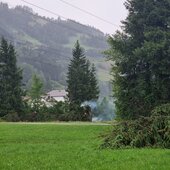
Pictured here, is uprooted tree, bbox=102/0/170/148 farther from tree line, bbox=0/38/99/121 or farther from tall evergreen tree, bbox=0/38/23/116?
tall evergreen tree, bbox=0/38/23/116

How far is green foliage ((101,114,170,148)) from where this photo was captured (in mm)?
15055

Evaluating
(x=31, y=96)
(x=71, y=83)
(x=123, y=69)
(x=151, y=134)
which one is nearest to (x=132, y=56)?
(x=123, y=69)

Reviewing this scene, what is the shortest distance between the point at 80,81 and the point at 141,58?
2644 centimetres

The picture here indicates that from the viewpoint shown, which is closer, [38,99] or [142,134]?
[142,134]

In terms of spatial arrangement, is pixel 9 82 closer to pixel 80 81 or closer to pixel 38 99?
pixel 38 99

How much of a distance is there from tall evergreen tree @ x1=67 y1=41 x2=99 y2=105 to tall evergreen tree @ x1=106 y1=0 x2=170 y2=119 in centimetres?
2259

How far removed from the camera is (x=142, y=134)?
15.2 m

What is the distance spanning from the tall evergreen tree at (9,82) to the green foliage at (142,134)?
114 ft

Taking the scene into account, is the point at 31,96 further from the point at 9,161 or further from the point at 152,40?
the point at 9,161

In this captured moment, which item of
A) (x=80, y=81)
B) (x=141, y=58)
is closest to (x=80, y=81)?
(x=80, y=81)

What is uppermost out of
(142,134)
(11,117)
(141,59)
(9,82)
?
(9,82)

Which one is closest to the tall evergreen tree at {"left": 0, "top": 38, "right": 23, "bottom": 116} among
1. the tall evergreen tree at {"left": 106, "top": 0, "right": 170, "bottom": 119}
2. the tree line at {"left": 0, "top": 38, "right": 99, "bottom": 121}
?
the tree line at {"left": 0, "top": 38, "right": 99, "bottom": 121}

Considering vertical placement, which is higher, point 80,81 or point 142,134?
point 80,81

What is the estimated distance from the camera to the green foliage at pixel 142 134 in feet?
49.4
